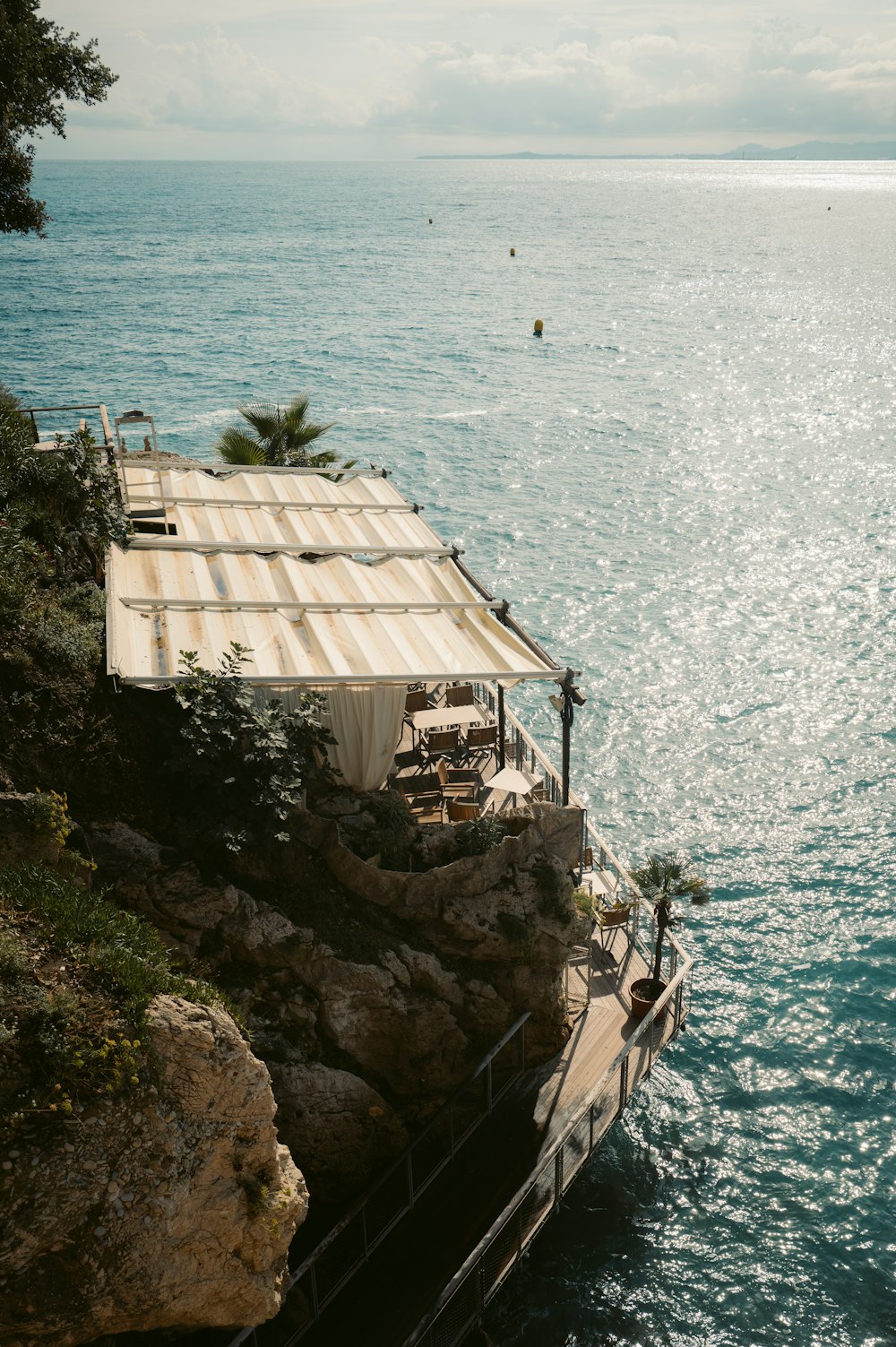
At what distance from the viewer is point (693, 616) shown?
37.1 metres

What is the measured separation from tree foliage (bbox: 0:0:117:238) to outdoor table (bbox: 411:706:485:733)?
14.7 meters

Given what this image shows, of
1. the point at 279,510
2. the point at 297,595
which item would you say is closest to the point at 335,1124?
the point at 297,595

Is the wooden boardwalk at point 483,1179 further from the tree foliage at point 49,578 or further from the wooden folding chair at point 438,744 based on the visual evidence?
the tree foliage at point 49,578

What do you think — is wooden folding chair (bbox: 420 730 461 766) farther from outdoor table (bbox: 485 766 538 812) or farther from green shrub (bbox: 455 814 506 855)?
green shrub (bbox: 455 814 506 855)

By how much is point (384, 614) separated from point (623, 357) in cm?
7249

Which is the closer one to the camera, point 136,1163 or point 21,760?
point 136,1163

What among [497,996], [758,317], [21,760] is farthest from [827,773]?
[758,317]

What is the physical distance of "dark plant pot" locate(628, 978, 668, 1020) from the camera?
1627 centimetres

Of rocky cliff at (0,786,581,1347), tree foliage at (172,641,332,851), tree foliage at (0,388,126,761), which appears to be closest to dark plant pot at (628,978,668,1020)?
rocky cliff at (0,786,581,1347)

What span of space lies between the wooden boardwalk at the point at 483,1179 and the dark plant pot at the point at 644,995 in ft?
0.82

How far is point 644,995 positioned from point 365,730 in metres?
7.04

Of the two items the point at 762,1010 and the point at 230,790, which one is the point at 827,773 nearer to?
the point at 762,1010

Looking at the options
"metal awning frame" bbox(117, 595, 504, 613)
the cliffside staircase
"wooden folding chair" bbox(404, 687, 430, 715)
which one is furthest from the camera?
"wooden folding chair" bbox(404, 687, 430, 715)

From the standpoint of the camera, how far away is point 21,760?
12.1m
